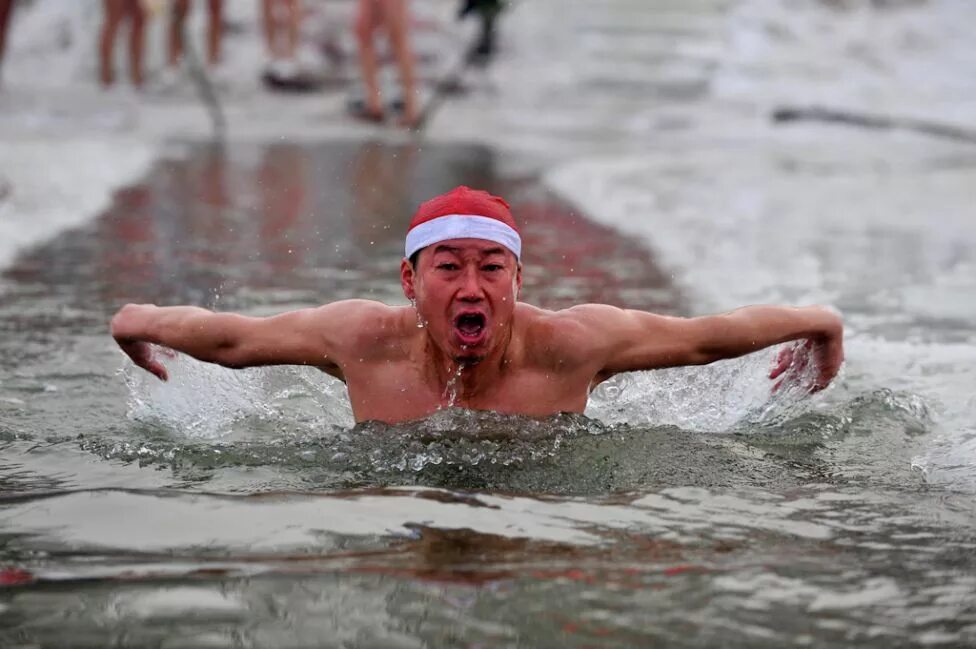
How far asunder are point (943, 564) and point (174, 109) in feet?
51.8

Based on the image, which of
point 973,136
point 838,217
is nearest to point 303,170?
point 838,217

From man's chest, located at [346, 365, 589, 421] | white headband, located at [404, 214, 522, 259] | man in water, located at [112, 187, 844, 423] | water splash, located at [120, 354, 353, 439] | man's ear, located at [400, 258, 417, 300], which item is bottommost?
water splash, located at [120, 354, 353, 439]

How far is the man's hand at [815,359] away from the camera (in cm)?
512

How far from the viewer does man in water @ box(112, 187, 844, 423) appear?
497cm

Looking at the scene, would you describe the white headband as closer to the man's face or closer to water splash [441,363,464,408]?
the man's face

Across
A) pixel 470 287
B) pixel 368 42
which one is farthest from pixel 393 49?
pixel 470 287

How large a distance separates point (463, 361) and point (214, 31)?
16.7m

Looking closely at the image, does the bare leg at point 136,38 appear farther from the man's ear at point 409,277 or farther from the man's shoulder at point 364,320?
the man's ear at point 409,277

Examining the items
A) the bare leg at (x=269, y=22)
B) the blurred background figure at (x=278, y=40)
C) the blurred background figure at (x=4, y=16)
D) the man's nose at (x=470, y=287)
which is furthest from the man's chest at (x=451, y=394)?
the bare leg at (x=269, y=22)

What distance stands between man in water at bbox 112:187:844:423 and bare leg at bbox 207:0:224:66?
15641 mm

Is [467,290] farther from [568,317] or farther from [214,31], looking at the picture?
[214,31]

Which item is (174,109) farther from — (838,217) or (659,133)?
(838,217)

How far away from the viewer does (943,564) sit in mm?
3754

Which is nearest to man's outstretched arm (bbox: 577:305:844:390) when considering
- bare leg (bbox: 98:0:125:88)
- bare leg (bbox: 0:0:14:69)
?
bare leg (bbox: 0:0:14:69)
